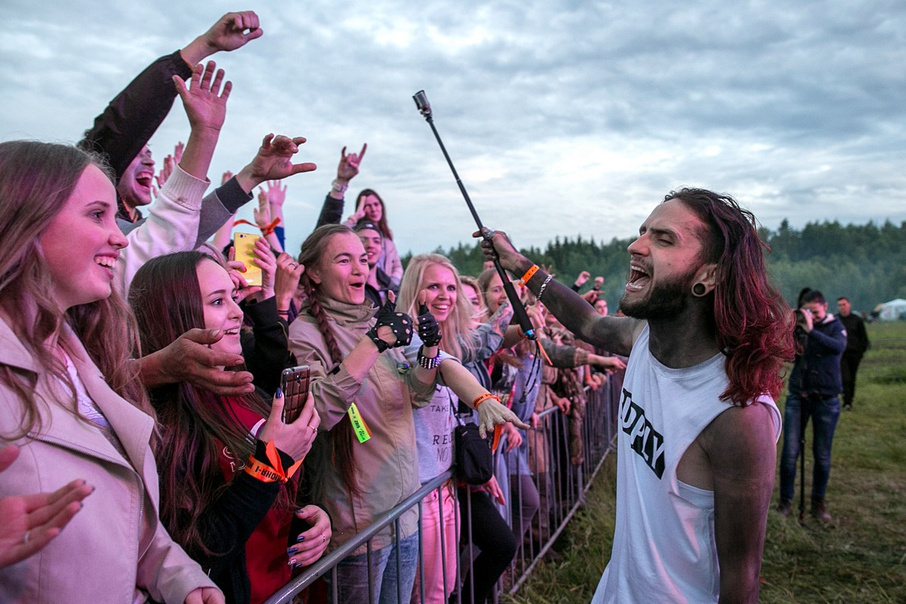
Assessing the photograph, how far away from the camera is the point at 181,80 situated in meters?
2.34

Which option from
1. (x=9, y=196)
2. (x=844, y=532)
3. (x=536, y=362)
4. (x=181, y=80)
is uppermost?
(x=181, y=80)

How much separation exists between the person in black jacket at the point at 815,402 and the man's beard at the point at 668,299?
202 inches

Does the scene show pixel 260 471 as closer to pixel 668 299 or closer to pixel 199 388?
pixel 199 388

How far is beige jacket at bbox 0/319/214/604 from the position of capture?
46.4 inches

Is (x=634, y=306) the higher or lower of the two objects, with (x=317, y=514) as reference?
higher

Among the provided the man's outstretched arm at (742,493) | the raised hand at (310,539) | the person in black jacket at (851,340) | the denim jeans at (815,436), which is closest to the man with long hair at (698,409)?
the man's outstretched arm at (742,493)

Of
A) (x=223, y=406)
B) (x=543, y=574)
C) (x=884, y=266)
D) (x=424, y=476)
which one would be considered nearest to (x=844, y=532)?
(x=543, y=574)

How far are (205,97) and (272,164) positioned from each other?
0.35 meters

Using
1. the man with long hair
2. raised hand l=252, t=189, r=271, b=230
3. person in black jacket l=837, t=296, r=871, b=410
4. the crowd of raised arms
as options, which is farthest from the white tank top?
person in black jacket l=837, t=296, r=871, b=410

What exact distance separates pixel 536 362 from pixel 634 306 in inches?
95.2

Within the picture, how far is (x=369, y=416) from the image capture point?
9.25ft

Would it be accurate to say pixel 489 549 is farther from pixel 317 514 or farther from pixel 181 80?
pixel 181 80

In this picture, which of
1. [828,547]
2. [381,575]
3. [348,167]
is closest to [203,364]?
[381,575]

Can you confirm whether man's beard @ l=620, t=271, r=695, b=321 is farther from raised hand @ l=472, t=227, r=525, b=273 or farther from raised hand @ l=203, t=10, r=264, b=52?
raised hand @ l=203, t=10, r=264, b=52
